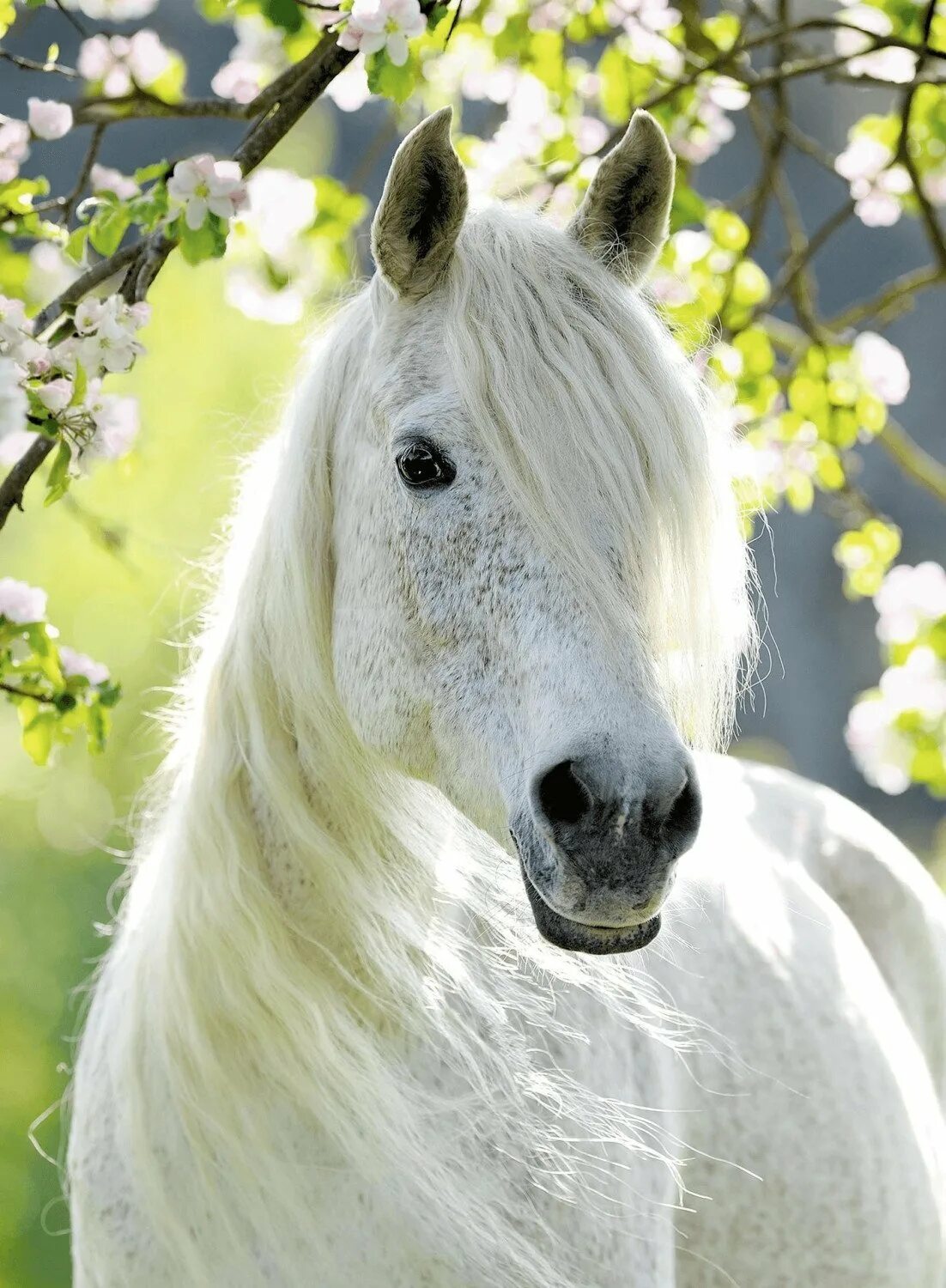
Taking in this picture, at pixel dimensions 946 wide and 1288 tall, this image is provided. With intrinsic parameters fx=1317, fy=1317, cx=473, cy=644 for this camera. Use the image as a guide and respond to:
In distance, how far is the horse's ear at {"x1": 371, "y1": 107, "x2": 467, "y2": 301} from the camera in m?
1.34

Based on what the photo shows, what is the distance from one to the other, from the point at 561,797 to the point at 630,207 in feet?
2.41

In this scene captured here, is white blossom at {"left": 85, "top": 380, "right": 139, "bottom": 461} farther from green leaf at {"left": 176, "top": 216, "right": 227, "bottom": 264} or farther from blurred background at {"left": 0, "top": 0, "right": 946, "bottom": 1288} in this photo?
blurred background at {"left": 0, "top": 0, "right": 946, "bottom": 1288}

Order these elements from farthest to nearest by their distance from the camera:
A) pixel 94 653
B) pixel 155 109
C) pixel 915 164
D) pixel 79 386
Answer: pixel 94 653
pixel 915 164
pixel 155 109
pixel 79 386

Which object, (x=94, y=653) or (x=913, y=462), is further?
(x=94, y=653)

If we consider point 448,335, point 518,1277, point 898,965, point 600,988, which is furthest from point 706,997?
point 448,335

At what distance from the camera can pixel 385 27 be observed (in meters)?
1.49

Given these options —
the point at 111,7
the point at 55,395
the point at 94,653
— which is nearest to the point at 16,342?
the point at 55,395

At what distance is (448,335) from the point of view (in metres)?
1.36

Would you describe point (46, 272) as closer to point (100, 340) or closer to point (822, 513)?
point (100, 340)

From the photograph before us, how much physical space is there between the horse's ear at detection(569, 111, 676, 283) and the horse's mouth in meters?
0.72

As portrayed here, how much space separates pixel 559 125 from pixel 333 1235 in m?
2.28

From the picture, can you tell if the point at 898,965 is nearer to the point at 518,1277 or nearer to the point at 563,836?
the point at 518,1277

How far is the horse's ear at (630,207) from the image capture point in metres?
1.46

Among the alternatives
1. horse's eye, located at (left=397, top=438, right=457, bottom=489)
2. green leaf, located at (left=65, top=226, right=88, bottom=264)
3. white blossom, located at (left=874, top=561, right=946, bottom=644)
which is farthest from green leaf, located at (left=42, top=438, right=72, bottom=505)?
white blossom, located at (left=874, top=561, right=946, bottom=644)
